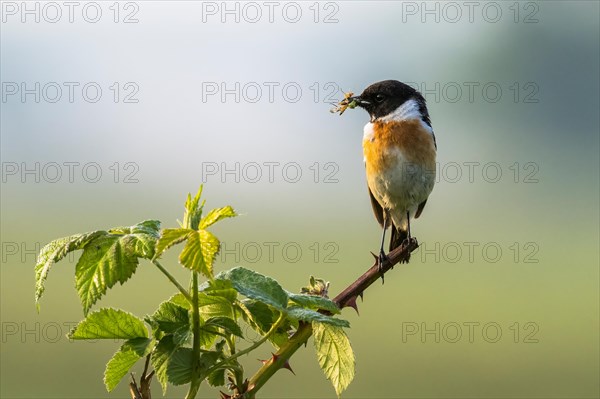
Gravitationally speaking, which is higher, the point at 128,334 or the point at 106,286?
the point at 106,286

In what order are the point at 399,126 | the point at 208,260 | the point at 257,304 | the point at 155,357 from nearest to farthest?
the point at 208,260
the point at 155,357
the point at 257,304
the point at 399,126

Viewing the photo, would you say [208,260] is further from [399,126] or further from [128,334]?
[399,126]

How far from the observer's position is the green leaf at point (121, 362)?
132cm

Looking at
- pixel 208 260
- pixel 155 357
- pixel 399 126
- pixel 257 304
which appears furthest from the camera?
pixel 399 126

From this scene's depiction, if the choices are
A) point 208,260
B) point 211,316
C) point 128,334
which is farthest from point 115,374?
point 208,260

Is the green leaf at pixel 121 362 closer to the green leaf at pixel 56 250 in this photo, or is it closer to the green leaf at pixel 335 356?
the green leaf at pixel 56 250

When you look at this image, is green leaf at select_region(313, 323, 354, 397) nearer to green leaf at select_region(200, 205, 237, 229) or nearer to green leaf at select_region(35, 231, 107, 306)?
green leaf at select_region(200, 205, 237, 229)

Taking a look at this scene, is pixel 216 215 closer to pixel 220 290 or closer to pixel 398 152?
pixel 220 290

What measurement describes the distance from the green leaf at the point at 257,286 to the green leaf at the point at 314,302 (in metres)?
0.03

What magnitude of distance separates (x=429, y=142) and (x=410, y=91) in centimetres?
41

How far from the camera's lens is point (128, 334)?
1320mm

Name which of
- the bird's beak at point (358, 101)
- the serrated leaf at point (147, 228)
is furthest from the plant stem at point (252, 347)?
the bird's beak at point (358, 101)

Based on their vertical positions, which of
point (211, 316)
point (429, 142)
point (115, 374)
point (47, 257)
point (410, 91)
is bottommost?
point (115, 374)

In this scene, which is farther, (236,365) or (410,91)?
(410,91)
